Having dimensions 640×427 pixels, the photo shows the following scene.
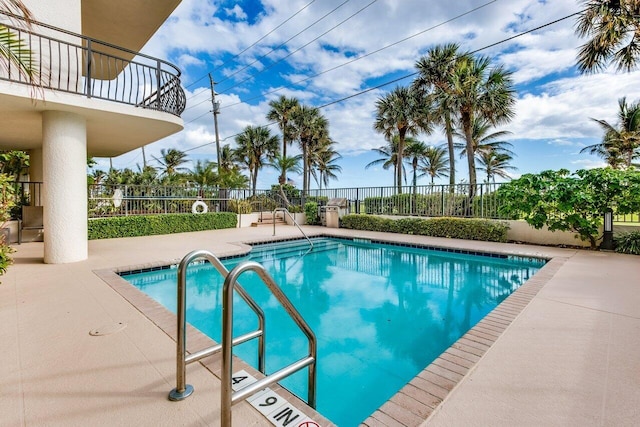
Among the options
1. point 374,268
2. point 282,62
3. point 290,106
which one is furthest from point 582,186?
point 290,106

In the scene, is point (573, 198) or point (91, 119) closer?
point (91, 119)

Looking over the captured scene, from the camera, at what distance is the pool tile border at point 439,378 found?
78.1 inches

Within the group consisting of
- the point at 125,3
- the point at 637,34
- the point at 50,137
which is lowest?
the point at 50,137

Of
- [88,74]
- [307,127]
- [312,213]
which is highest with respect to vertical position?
[307,127]

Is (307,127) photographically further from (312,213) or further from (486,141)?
(486,141)

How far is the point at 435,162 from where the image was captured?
33.8m

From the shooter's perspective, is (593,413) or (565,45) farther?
(565,45)

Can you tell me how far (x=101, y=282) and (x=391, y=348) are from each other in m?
4.76

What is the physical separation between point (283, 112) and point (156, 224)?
16.0m

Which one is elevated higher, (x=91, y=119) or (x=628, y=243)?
(x=91, y=119)

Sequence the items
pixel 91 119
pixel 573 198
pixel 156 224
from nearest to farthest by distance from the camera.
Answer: pixel 91 119 → pixel 573 198 → pixel 156 224

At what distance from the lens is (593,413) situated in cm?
202

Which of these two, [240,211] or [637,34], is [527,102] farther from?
[240,211]

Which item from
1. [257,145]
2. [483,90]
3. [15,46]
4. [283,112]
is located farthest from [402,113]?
[15,46]
